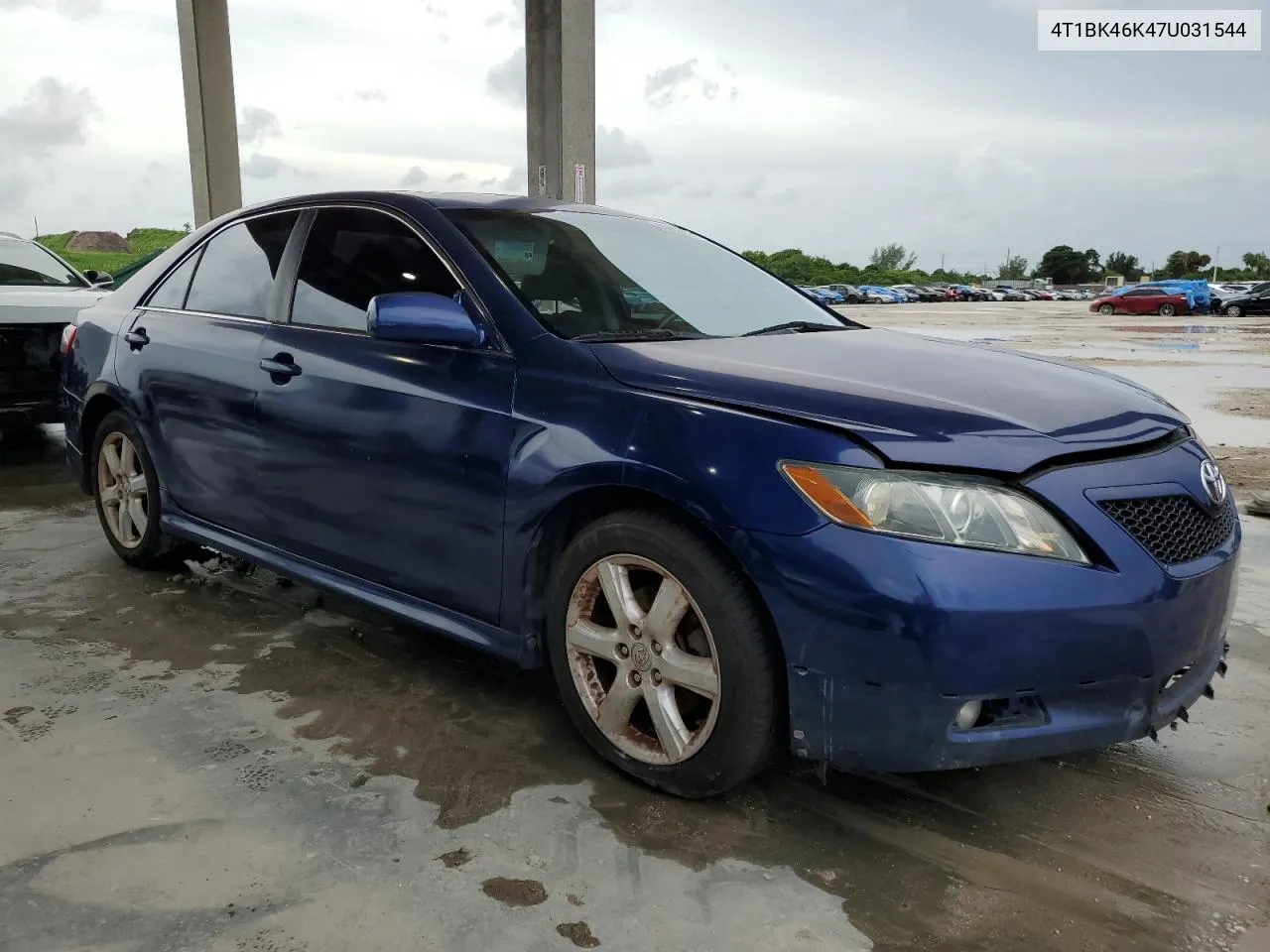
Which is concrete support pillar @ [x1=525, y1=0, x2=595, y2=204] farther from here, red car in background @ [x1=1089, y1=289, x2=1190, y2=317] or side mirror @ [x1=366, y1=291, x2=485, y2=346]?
red car in background @ [x1=1089, y1=289, x2=1190, y2=317]

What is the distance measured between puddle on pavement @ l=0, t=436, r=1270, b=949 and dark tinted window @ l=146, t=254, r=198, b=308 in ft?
4.21

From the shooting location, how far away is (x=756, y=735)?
237cm

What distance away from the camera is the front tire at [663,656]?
7.70 feet

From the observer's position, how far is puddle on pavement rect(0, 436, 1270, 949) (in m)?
2.21

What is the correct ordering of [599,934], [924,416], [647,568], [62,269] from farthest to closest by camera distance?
[62,269]
[647,568]
[924,416]
[599,934]

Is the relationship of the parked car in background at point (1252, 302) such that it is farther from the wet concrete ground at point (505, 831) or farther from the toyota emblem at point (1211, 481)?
the toyota emblem at point (1211, 481)

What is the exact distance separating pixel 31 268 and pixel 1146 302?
132ft

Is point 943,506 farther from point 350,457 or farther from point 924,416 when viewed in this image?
point 350,457

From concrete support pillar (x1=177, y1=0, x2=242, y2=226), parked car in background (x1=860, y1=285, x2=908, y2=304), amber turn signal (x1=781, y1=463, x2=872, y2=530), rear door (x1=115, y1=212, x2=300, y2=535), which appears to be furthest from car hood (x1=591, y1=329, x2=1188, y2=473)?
parked car in background (x1=860, y1=285, x2=908, y2=304)

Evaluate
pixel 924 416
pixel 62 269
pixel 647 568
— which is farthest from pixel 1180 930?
pixel 62 269

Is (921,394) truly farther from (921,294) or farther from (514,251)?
(921,294)

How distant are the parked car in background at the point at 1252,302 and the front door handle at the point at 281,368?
130 ft

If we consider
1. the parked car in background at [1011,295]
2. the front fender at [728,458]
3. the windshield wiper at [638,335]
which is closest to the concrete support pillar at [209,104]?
the windshield wiper at [638,335]

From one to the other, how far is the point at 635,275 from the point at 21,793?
86.5 inches
